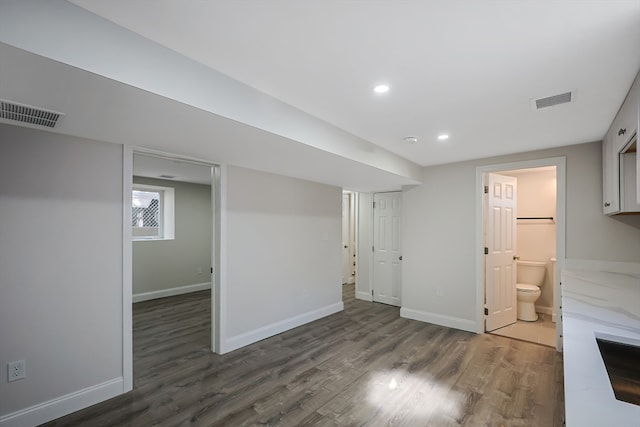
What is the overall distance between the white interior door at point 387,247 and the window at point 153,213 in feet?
13.2

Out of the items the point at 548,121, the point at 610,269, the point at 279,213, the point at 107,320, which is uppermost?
the point at 548,121

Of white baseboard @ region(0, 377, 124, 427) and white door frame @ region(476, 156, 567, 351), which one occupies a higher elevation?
white door frame @ region(476, 156, 567, 351)

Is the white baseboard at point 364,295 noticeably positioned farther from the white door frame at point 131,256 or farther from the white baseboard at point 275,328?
the white door frame at point 131,256

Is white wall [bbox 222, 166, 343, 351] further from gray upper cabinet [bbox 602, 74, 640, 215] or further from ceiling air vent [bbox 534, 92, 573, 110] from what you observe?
gray upper cabinet [bbox 602, 74, 640, 215]

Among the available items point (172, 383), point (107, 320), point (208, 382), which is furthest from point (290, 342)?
point (107, 320)

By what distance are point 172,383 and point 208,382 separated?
313 mm

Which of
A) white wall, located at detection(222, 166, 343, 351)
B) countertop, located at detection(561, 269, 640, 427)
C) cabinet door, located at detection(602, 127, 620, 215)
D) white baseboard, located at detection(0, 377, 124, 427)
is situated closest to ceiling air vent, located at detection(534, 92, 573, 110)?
cabinet door, located at detection(602, 127, 620, 215)

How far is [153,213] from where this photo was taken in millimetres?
5934

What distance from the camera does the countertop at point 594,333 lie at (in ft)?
2.64

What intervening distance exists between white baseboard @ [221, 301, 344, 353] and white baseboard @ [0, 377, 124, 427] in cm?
103

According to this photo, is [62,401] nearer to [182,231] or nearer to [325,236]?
[325,236]

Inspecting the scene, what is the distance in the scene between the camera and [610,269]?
3041mm

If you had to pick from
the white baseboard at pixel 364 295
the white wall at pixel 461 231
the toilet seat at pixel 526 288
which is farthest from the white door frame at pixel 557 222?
the white baseboard at pixel 364 295

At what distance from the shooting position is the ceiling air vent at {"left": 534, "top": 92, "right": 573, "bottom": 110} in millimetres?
2020
